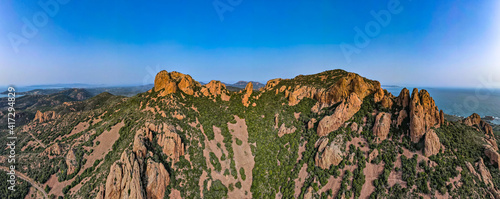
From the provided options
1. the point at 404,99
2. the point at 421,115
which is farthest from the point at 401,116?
the point at 404,99

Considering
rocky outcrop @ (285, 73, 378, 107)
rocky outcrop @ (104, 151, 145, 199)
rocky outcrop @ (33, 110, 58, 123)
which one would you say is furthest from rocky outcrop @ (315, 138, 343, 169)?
rocky outcrop @ (33, 110, 58, 123)

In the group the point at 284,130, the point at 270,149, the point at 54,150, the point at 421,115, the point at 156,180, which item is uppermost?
the point at 421,115

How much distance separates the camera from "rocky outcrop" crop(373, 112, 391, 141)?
54.9 meters

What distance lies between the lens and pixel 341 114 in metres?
62.7

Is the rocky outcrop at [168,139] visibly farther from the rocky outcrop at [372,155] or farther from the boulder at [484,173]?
the boulder at [484,173]

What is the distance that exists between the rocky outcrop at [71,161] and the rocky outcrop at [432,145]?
104801 mm

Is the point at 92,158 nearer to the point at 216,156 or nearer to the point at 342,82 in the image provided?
the point at 216,156

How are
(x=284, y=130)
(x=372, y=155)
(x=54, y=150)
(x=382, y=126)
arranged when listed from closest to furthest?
1. (x=372, y=155)
2. (x=382, y=126)
3. (x=54, y=150)
4. (x=284, y=130)

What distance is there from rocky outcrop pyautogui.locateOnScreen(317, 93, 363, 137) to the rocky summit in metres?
0.36

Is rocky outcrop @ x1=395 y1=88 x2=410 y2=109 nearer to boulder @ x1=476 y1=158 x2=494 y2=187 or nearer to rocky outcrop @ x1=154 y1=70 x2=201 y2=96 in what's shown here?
boulder @ x1=476 y1=158 x2=494 y2=187

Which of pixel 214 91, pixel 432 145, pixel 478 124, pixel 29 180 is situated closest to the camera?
pixel 432 145

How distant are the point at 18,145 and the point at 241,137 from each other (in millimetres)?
86676

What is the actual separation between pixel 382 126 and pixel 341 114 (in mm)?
12115

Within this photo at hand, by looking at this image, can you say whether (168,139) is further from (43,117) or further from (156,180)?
(43,117)
